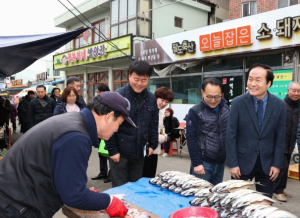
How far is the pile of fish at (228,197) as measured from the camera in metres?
1.72

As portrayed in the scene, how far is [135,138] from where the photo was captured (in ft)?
9.94

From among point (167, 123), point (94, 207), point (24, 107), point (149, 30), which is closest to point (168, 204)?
point (94, 207)

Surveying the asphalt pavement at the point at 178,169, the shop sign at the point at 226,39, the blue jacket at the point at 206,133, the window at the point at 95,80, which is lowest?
the asphalt pavement at the point at 178,169

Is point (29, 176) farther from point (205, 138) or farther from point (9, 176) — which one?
point (205, 138)

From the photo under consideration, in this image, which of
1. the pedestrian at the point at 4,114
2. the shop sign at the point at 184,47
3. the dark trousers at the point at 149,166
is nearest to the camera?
the dark trousers at the point at 149,166

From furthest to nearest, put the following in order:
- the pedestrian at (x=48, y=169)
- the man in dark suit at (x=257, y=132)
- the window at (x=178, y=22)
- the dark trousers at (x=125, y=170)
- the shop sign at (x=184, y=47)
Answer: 1. the window at (x=178, y=22)
2. the shop sign at (x=184, y=47)
3. the dark trousers at (x=125, y=170)
4. the man in dark suit at (x=257, y=132)
5. the pedestrian at (x=48, y=169)

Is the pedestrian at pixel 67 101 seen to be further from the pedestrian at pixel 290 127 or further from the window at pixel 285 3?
the window at pixel 285 3

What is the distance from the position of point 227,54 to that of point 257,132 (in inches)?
301

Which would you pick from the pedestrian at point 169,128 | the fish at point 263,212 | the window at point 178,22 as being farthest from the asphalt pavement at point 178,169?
the window at point 178,22

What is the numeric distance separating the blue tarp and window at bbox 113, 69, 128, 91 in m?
13.9

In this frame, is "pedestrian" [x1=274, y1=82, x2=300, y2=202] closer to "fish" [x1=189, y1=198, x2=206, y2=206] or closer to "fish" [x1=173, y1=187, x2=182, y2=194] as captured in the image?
"fish" [x1=173, y1=187, x2=182, y2=194]

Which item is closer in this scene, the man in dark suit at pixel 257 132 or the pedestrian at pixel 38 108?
the man in dark suit at pixel 257 132

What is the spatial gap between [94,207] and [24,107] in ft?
31.6

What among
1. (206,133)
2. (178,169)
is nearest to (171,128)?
(178,169)
